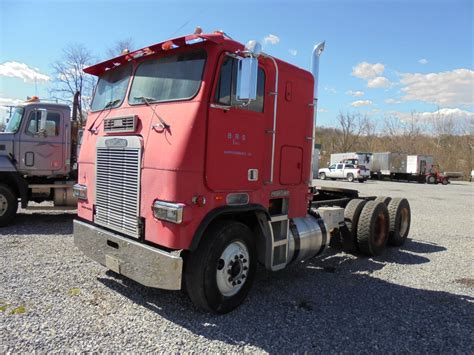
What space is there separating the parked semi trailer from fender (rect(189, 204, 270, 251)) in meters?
6.34

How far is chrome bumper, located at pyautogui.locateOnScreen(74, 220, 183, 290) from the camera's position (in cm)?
377

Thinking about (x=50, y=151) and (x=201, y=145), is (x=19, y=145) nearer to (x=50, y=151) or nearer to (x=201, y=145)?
(x=50, y=151)

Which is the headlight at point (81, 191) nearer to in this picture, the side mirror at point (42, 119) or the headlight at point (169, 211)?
the headlight at point (169, 211)

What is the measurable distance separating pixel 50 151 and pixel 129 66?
5.43 metres

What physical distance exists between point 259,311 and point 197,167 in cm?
189

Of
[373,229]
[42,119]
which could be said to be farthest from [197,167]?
[42,119]

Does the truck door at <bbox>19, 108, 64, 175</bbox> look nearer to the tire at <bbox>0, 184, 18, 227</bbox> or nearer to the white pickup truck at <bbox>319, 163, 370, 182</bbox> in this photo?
the tire at <bbox>0, 184, 18, 227</bbox>

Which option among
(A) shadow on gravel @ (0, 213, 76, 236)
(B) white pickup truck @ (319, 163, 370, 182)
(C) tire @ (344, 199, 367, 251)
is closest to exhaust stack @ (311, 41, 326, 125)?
(C) tire @ (344, 199, 367, 251)

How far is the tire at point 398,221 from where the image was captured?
7926 millimetres

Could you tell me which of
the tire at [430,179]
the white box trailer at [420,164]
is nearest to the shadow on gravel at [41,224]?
the white box trailer at [420,164]

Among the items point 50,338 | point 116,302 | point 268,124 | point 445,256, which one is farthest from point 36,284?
point 445,256

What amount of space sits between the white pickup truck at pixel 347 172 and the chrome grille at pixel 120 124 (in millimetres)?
35099

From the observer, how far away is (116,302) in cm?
451

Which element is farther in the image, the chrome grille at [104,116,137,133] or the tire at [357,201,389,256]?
the tire at [357,201,389,256]
